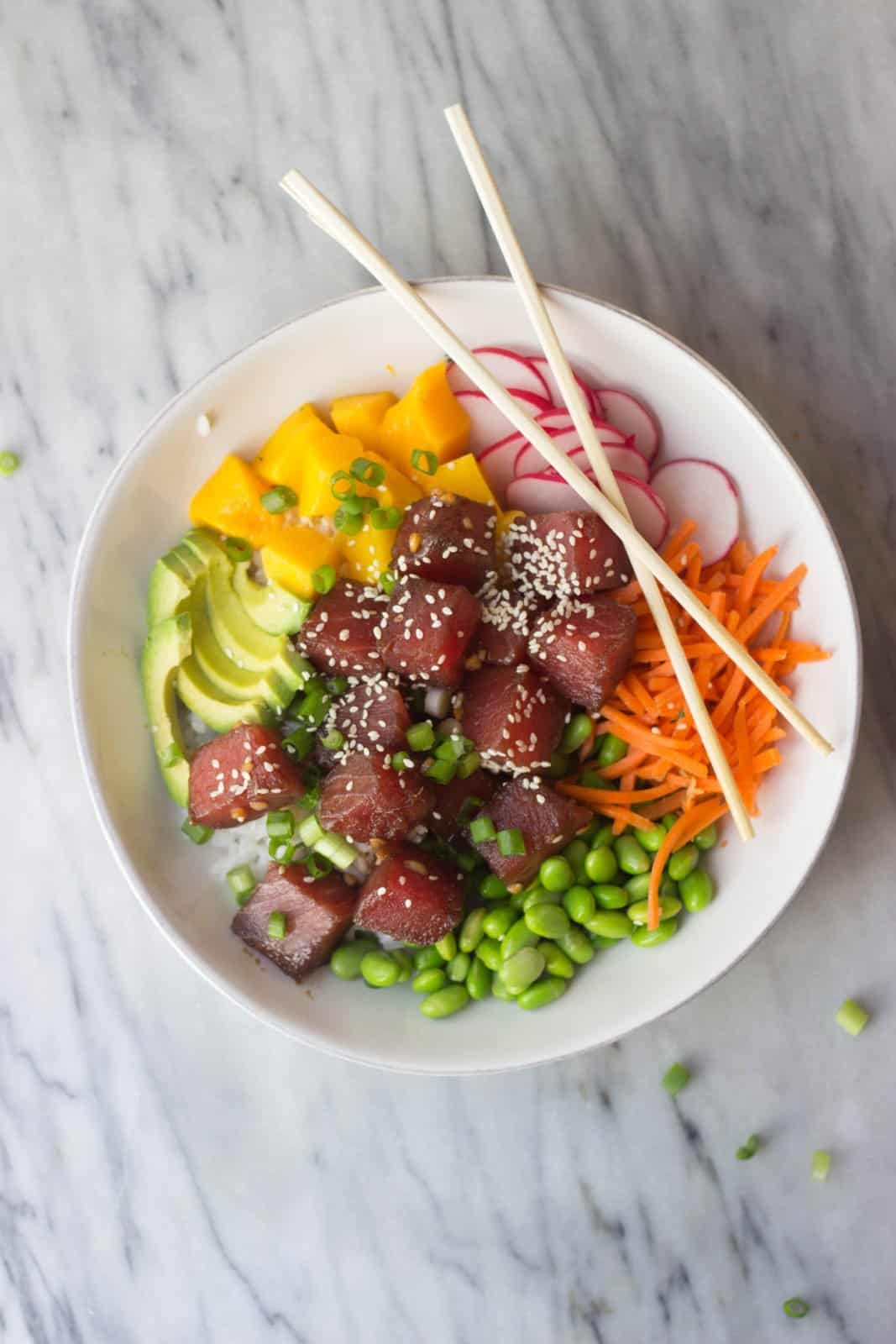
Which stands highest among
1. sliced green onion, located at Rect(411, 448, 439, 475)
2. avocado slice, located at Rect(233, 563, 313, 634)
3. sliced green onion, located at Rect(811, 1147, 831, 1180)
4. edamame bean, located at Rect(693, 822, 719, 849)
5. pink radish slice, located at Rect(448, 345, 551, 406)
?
pink radish slice, located at Rect(448, 345, 551, 406)

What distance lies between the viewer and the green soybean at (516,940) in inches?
93.1

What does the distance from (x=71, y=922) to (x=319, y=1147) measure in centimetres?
82

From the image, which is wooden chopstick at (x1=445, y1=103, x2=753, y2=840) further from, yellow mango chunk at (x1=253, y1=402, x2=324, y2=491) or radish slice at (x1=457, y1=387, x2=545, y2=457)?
yellow mango chunk at (x1=253, y1=402, x2=324, y2=491)

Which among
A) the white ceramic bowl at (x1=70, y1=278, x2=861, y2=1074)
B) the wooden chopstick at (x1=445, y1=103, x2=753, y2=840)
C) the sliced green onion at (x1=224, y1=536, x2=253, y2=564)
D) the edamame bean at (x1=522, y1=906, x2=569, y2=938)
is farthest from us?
the sliced green onion at (x1=224, y1=536, x2=253, y2=564)

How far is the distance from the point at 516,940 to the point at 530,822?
10.3 inches

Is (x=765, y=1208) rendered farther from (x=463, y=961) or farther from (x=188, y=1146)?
(x=188, y=1146)

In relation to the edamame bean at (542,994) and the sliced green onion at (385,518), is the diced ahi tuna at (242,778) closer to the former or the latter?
the sliced green onion at (385,518)

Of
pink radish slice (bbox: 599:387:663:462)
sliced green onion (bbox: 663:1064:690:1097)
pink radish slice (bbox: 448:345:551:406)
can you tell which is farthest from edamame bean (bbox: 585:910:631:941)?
pink radish slice (bbox: 448:345:551:406)

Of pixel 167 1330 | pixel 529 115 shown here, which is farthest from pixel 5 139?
pixel 167 1330

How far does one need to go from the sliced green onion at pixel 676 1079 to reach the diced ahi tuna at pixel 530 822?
63 centimetres

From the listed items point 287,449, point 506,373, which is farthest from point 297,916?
point 506,373

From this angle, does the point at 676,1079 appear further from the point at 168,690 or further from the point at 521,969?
the point at 168,690

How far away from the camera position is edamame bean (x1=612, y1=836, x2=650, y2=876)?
2367 mm

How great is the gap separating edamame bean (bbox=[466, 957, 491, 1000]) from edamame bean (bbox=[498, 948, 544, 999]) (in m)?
A: 0.07
